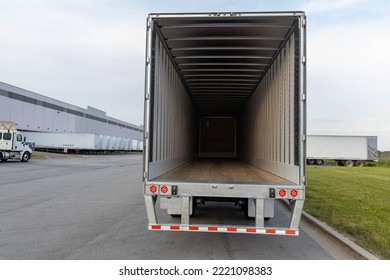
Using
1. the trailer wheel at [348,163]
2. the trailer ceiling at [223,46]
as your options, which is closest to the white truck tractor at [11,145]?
the trailer ceiling at [223,46]

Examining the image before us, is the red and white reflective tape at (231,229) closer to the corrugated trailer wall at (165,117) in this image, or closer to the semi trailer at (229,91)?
the semi trailer at (229,91)

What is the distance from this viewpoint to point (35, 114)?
56.6m

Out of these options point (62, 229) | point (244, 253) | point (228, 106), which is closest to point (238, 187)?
point (244, 253)

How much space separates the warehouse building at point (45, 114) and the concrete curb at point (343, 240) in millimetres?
53879

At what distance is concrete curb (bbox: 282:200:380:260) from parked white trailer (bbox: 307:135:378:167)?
3160cm

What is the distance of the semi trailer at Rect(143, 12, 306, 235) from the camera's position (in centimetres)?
440

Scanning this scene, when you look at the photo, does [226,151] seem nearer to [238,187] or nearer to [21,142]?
[238,187]

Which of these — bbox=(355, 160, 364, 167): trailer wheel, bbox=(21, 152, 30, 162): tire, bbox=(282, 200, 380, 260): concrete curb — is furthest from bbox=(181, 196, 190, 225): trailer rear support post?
bbox=(355, 160, 364, 167): trailer wheel

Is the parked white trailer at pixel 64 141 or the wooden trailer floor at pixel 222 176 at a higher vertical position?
the parked white trailer at pixel 64 141

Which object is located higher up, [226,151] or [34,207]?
[226,151]

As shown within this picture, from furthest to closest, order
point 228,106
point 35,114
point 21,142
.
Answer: point 35,114 < point 21,142 < point 228,106

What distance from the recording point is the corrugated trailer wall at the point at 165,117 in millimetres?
5113

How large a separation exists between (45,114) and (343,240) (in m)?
64.0

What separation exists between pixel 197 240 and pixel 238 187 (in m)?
1.65
